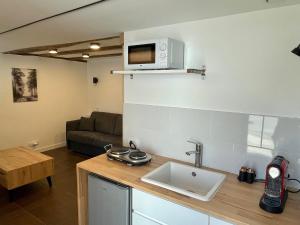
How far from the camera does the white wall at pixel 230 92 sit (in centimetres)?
153

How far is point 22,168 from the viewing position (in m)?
2.95

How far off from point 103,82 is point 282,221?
4.74m

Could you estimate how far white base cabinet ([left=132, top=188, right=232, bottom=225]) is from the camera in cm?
136

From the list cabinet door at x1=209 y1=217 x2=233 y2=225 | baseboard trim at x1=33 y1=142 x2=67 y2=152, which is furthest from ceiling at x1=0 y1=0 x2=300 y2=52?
baseboard trim at x1=33 y1=142 x2=67 y2=152

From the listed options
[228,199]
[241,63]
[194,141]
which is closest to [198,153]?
[194,141]

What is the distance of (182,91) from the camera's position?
6.58ft

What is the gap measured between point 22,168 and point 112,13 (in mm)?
2434

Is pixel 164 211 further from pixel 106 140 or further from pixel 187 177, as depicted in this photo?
pixel 106 140

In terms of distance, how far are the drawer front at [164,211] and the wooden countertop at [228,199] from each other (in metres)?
0.05

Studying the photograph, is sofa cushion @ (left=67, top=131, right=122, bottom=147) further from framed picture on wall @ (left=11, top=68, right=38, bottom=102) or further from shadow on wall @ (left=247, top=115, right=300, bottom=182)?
shadow on wall @ (left=247, top=115, right=300, bottom=182)

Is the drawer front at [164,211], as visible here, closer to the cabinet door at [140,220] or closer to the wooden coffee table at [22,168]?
the cabinet door at [140,220]

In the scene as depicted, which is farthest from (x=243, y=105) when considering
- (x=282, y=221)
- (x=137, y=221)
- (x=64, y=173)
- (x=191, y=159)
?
(x=64, y=173)

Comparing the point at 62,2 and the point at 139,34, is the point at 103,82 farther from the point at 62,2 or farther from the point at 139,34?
the point at 62,2

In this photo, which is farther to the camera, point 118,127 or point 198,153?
point 118,127
